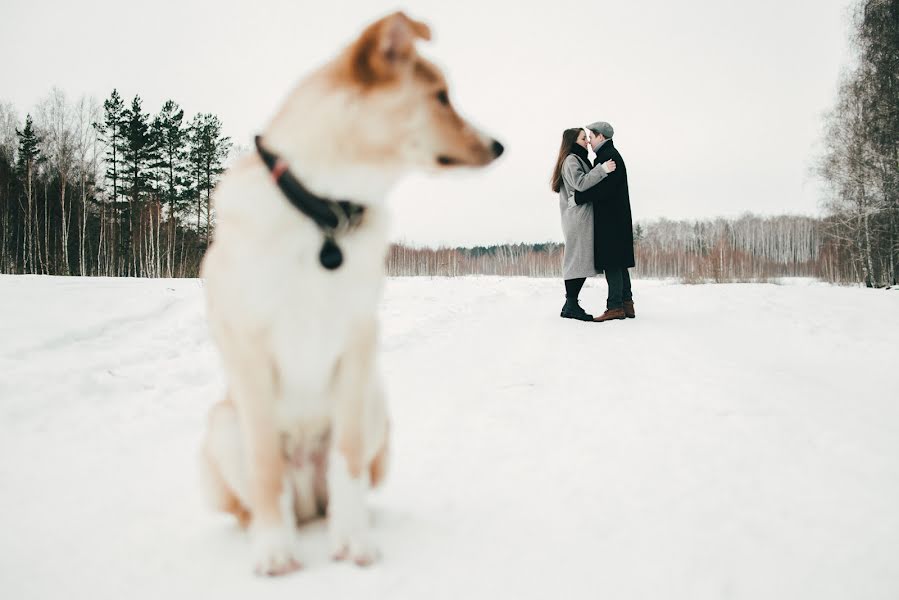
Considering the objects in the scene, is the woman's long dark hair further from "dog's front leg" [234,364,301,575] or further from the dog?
"dog's front leg" [234,364,301,575]

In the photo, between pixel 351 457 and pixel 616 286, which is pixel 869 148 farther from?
pixel 351 457

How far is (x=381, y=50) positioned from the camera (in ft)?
5.08

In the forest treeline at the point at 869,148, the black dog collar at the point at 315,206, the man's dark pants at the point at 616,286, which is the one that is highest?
the forest treeline at the point at 869,148

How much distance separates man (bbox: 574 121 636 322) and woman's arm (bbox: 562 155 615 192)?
138mm

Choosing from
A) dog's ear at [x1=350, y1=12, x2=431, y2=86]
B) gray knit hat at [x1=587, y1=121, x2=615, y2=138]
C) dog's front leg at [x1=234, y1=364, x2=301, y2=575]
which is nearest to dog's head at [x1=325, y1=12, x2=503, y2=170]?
dog's ear at [x1=350, y1=12, x2=431, y2=86]

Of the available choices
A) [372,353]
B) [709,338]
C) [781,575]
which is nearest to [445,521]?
[372,353]

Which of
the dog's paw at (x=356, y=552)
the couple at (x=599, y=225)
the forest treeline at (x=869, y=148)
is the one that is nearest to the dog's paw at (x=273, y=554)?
the dog's paw at (x=356, y=552)

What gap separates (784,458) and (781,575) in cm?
117

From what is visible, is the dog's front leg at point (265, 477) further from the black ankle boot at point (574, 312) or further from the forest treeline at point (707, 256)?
the forest treeline at point (707, 256)

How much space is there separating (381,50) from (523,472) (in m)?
2.01

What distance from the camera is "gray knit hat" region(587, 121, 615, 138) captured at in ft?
22.5

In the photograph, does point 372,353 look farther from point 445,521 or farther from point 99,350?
point 99,350

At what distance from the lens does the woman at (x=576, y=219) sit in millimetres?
A: 6699

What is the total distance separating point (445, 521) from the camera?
203cm
